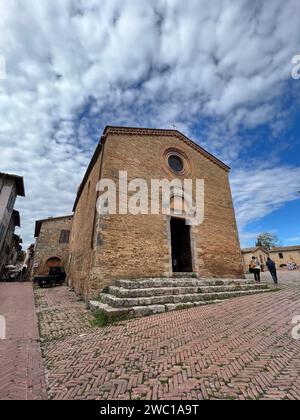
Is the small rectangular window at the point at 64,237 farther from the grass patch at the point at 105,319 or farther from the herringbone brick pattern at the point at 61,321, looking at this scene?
the grass patch at the point at 105,319

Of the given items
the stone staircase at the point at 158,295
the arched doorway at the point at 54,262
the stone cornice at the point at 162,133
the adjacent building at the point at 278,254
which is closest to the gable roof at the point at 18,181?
the arched doorway at the point at 54,262

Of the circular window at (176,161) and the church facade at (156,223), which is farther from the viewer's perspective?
the circular window at (176,161)

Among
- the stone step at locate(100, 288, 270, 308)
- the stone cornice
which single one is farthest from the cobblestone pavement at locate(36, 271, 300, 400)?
the stone cornice

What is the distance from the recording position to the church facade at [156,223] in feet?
30.4

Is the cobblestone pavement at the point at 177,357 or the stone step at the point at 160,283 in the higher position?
the stone step at the point at 160,283

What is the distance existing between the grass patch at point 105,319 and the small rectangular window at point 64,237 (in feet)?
69.7

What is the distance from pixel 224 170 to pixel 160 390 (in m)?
15.0

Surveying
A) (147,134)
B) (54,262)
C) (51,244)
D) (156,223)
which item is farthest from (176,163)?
(54,262)

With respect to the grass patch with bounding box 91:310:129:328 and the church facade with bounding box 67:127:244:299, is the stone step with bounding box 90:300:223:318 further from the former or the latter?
the church facade with bounding box 67:127:244:299

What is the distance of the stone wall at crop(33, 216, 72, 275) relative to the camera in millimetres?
24312

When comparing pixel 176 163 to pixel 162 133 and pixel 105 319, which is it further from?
pixel 105 319

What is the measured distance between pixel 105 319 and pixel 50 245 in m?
21.8
